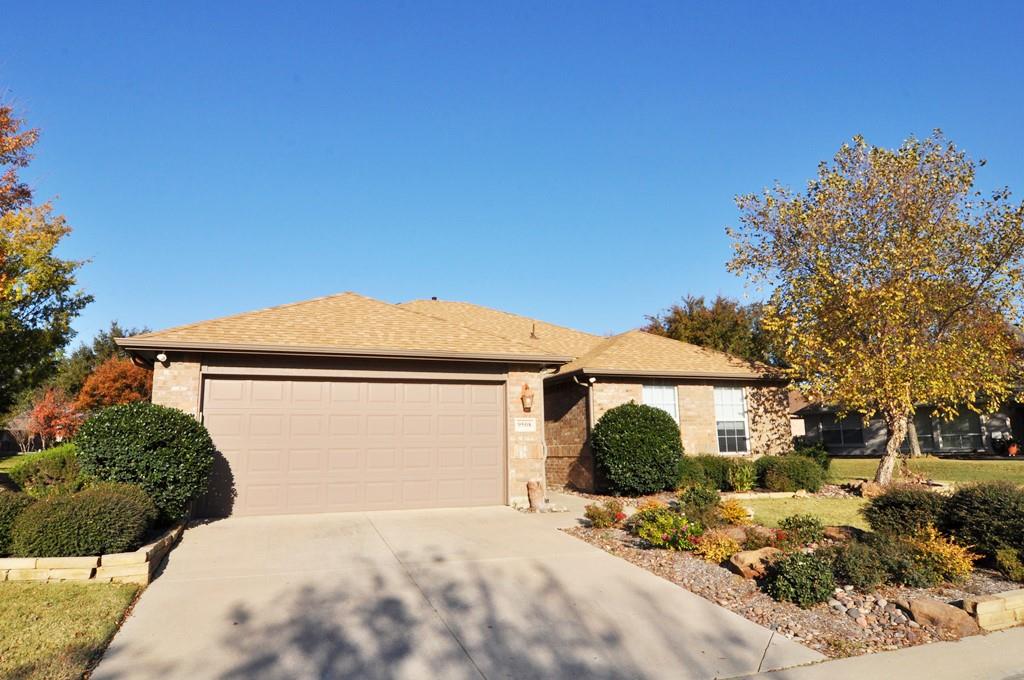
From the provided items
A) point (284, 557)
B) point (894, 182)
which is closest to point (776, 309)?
point (894, 182)

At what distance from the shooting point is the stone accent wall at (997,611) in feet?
17.5

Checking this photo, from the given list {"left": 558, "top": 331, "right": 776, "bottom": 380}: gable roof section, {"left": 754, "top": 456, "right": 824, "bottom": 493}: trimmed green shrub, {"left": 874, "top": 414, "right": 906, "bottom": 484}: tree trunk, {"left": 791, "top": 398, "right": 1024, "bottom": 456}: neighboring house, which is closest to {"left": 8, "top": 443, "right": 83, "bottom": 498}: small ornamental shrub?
{"left": 558, "top": 331, "right": 776, "bottom": 380}: gable roof section

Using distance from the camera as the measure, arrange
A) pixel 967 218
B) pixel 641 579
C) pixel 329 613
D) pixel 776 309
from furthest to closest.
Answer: pixel 776 309 → pixel 967 218 → pixel 641 579 → pixel 329 613

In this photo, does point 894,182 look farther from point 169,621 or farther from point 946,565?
point 169,621

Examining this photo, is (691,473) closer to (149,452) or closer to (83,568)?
(149,452)

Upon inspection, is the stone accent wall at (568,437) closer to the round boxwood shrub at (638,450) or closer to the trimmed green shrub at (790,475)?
the round boxwood shrub at (638,450)

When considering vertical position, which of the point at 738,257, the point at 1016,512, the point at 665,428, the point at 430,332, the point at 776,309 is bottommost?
the point at 1016,512

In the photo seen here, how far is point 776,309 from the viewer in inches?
719

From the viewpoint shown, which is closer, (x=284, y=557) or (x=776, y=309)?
(x=284, y=557)

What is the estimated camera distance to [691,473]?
1433 cm

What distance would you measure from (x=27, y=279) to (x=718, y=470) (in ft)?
62.0

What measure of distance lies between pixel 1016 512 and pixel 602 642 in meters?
5.16

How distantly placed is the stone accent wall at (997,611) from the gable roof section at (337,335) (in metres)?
8.01

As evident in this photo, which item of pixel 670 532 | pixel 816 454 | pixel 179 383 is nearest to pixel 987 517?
pixel 670 532
